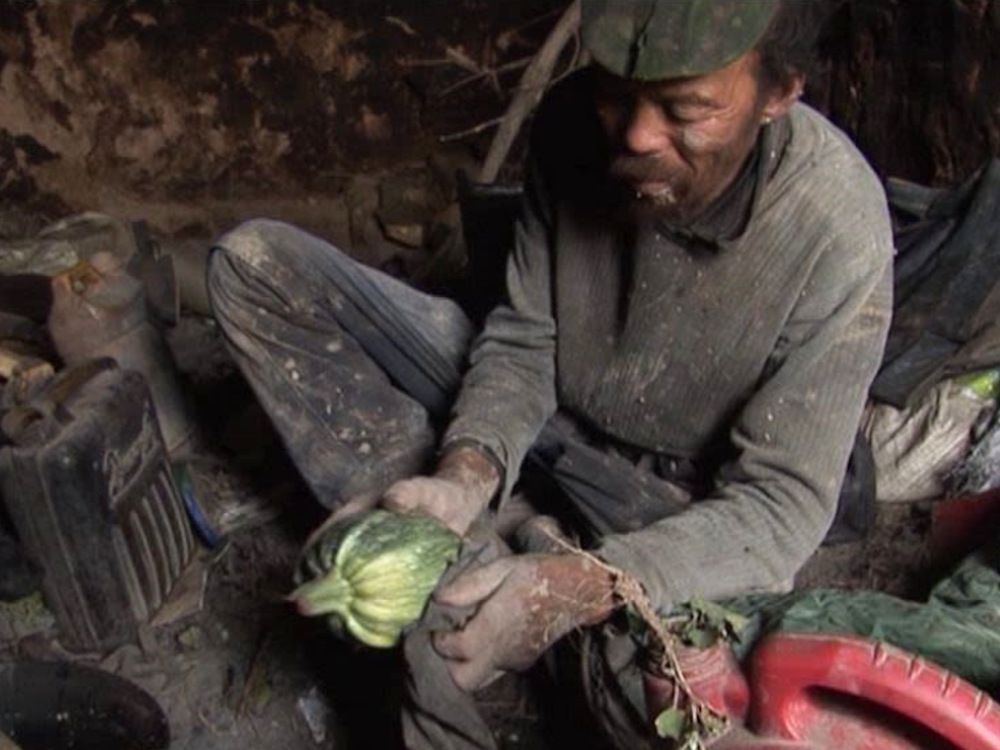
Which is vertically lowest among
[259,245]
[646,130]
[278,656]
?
[278,656]

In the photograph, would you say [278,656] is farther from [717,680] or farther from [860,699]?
[860,699]

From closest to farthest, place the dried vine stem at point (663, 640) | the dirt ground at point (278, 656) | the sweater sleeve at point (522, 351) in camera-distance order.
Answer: the dried vine stem at point (663, 640) < the sweater sleeve at point (522, 351) < the dirt ground at point (278, 656)

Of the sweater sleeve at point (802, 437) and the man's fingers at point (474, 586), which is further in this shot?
the sweater sleeve at point (802, 437)

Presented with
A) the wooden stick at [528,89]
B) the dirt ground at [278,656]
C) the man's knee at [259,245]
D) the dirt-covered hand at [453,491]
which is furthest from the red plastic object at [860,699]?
the wooden stick at [528,89]

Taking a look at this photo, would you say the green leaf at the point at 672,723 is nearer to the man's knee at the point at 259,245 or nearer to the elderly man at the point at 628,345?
the elderly man at the point at 628,345

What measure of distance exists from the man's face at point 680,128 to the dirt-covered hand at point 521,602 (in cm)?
64

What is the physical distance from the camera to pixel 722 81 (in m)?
2.17

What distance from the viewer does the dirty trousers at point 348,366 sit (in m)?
2.94

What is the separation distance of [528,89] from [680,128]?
6.87ft

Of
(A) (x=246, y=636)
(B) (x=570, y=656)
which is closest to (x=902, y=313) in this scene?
(B) (x=570, y=656)

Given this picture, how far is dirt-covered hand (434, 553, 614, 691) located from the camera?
87.2 inches

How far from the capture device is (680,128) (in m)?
2.23

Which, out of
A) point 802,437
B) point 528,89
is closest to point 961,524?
point 802,437

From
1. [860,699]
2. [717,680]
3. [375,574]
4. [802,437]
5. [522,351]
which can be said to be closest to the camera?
[860,699]
